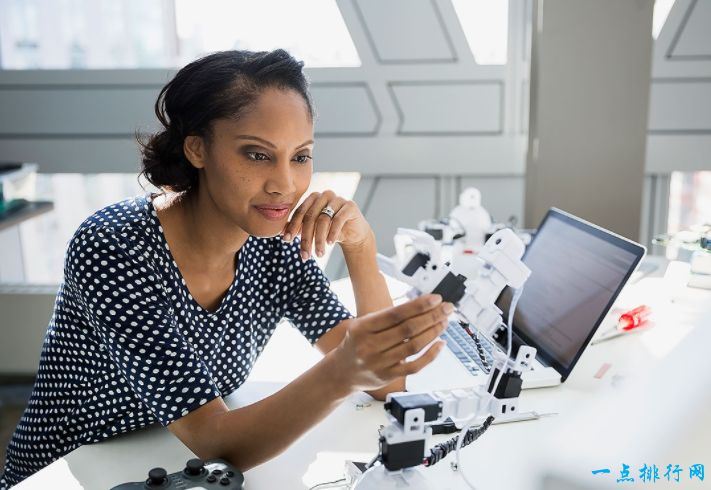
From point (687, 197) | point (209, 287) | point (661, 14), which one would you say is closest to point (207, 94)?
point (209, 287)

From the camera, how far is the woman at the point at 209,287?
0.94 m

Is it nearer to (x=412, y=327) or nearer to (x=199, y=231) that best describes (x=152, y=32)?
(x=199, y=231)

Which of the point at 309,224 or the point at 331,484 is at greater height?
the point at 309,224

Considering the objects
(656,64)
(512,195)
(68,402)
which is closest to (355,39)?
(512,195)

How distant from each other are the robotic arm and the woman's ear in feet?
1.45

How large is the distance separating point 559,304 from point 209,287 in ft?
2.14

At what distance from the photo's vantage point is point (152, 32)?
104 inches

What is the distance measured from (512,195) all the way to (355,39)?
2.74ft

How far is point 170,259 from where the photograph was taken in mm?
1100

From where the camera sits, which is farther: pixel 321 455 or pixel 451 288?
pixel 321 455

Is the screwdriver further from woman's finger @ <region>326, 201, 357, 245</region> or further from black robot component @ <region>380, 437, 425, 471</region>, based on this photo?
black robot component @ <region>380, 437, 425, 471</region>

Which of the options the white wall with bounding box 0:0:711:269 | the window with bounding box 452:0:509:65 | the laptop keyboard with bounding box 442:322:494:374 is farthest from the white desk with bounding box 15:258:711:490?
the window with bounding box 452:0:509:65

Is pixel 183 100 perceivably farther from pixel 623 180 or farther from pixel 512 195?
pixel 512 195

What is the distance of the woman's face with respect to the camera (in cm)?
106
